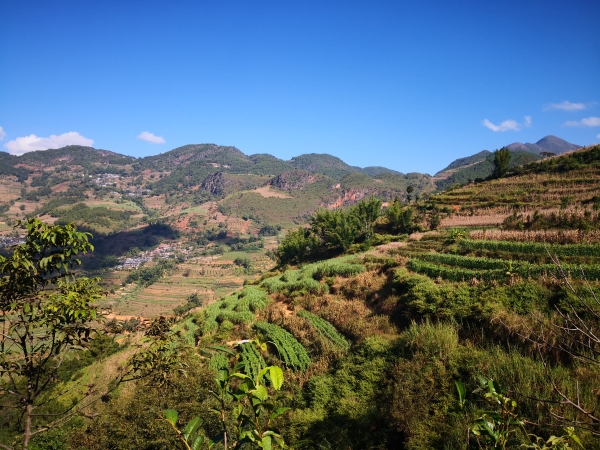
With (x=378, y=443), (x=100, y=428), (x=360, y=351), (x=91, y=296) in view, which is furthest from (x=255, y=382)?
(x=360, y=351)

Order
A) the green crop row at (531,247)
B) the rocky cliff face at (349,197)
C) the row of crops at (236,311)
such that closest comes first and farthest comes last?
the green crop row at (531,247), the row of crops at (236,311), the rocky cliff face at (349,197)

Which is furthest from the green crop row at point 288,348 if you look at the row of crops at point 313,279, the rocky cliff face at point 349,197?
the rocky cliff face at point 349,197

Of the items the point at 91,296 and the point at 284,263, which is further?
the point at 284,263

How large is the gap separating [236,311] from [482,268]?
1292cm

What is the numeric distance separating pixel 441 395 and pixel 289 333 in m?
8.85

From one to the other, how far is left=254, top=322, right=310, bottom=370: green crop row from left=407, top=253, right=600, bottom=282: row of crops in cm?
719

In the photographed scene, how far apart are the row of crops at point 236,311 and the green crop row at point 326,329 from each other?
11.0 feet

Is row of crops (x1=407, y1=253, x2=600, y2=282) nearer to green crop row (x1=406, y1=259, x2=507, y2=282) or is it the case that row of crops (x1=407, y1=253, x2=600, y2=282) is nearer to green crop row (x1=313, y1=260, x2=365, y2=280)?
green crop row (x1=406, y1=259, x2=507, y2=282)

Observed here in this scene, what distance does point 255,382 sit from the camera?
6.75 ft

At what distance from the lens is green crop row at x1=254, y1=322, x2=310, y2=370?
40.9 feet

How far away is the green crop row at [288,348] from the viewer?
40.9 feet

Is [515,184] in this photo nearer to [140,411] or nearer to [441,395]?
[441,395]

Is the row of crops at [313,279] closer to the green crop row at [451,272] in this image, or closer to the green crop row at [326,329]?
the green crop row at [326,329]

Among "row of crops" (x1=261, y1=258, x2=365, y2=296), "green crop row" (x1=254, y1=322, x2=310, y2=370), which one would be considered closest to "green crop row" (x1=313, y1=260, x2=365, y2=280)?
"row of crops" (x1=261, y1=258, x2=365, y2=296)
